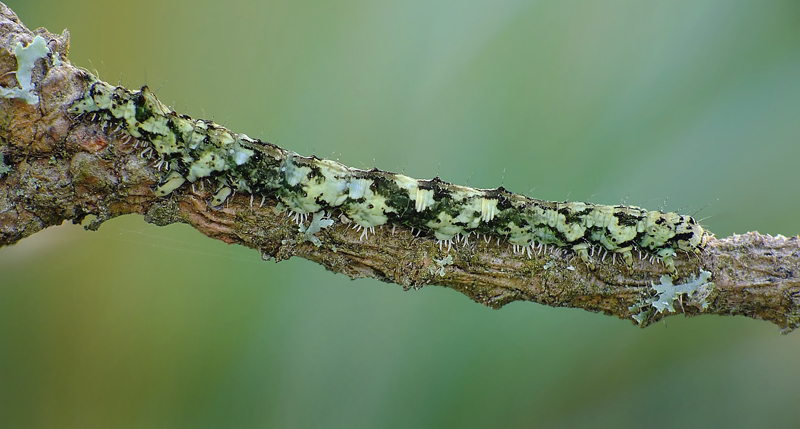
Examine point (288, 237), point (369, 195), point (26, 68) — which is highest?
point (26, 68)

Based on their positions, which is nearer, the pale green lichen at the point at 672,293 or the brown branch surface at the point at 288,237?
the brown branch surface at the point at 288,237

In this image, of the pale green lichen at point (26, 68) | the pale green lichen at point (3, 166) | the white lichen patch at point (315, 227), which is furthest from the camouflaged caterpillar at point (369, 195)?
the pale green lichen at point (3, 166)

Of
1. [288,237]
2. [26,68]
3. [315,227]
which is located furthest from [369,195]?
[26,68]

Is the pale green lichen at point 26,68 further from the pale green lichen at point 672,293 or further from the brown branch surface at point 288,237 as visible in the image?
the pale green lichen at point 672,293

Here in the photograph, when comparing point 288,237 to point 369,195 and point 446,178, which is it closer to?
point 369,195

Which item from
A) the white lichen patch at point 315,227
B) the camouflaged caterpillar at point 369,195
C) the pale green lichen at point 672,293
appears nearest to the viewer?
the camouflaged caterpillar at point 369,195

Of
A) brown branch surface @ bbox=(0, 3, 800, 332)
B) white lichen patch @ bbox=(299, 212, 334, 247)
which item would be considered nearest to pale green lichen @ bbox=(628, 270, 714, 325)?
brown branch surface @ bbox=(0, 3, 800, 332)
